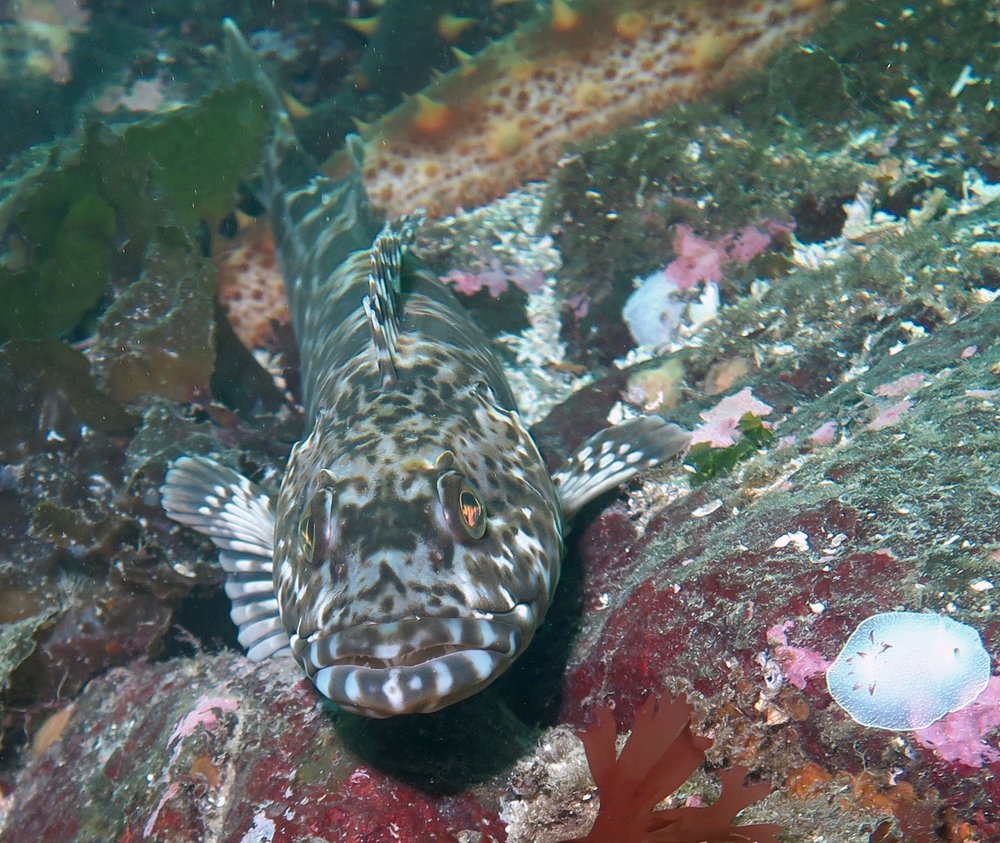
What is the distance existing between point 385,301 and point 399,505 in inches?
56.1

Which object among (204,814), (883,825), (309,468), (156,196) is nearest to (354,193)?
(156,196)

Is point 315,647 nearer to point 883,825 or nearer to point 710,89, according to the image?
point 883,825

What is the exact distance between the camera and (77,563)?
421 cm

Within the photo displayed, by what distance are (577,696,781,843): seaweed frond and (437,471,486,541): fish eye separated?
77 centimetres

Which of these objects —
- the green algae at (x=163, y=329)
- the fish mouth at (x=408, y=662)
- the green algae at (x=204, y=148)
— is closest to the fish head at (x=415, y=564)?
the fish mouth at (x=408, y=662)

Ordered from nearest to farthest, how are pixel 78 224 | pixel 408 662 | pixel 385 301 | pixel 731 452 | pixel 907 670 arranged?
pixel 907 670, pixel 408 662, pixel 731 452, pixel 385 301, pixel 78 224

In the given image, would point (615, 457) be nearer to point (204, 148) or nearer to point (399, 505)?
point (399, 505)

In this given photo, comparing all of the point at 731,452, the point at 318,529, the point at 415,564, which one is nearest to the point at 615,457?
the point at 731,452

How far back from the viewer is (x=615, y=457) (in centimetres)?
339

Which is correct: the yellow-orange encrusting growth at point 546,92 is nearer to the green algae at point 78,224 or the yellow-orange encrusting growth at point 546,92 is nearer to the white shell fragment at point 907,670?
the green algae at point 78,224

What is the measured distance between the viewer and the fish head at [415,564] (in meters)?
2.13

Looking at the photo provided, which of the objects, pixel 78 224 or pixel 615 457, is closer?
pixel 615 457

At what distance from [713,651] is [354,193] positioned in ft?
15.5

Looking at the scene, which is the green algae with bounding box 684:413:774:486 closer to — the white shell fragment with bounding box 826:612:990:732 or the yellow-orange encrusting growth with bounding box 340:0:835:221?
the white shell fragment with bounding box 826:612:990:732
